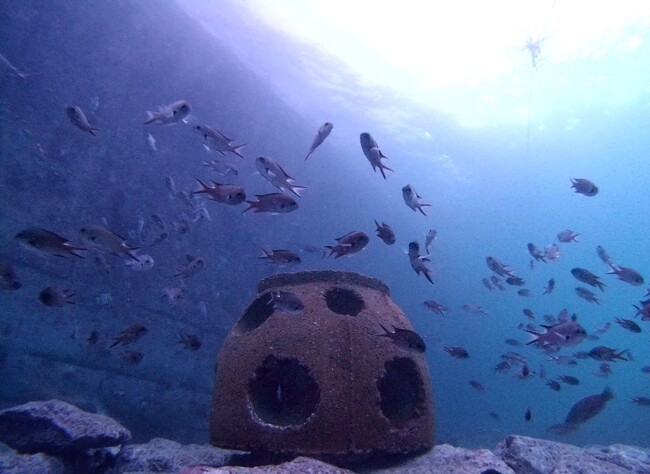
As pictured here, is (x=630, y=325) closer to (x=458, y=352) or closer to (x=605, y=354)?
(x=605, y=354)

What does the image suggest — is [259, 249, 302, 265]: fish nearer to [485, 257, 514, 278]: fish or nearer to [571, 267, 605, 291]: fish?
[485, 257, 514, 278]: fish

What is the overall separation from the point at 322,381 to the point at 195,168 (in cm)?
1594

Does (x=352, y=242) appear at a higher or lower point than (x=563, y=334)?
lower

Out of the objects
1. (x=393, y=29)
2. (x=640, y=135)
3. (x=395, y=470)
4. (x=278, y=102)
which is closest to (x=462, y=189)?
(x=640, y=135)

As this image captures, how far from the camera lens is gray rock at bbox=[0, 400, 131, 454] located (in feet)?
21.2

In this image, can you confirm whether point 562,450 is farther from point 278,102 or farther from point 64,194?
point 278,102

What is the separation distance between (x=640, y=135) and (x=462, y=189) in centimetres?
1836

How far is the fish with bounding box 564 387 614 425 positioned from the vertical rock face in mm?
4085

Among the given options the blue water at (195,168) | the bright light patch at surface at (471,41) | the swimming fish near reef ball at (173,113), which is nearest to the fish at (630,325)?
the blue water at (195,168)

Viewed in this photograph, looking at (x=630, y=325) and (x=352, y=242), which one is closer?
(x=352, y=242)

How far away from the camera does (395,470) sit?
568 centimetres

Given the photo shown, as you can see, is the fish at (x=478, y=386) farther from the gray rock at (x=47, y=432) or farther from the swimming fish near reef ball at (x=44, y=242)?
the swimming fish near reef ball at (x=44, y=242)

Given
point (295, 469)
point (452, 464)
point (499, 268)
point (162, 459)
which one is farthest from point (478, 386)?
point (295, 469)

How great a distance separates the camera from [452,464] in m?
5.53
